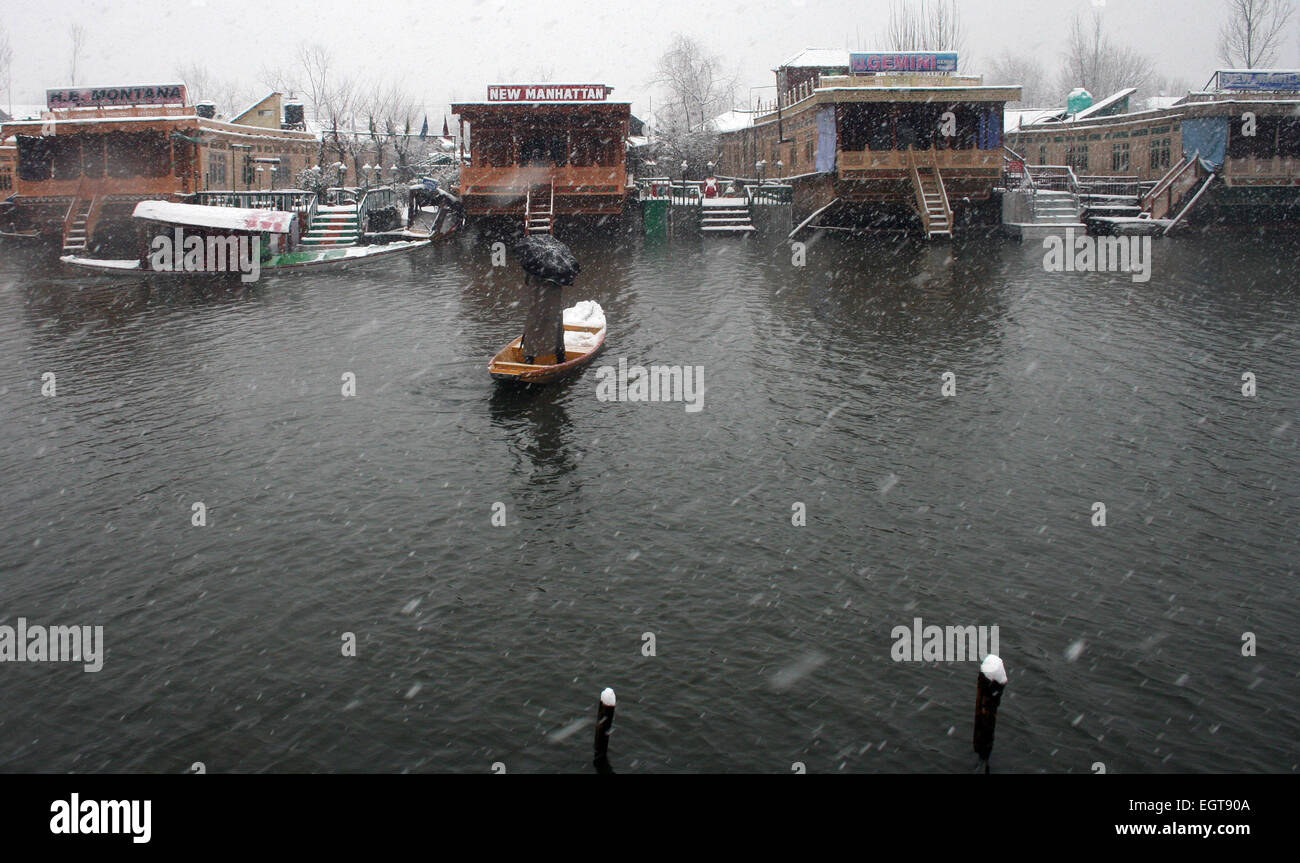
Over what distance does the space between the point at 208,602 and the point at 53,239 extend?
41.8 metres

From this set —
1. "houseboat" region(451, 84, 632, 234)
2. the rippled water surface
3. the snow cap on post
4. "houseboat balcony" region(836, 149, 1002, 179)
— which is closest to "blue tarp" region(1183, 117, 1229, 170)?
"houseboat balcony" region(836, 149, 1002, 179)

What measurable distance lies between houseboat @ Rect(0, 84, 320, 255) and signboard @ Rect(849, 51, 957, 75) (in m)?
29.1

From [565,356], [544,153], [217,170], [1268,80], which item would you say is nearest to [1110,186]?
[1268,80]

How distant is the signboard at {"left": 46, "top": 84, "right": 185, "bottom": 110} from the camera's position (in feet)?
141

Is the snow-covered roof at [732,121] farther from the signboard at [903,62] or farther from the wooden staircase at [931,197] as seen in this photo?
the wooden staircase at [931,197]

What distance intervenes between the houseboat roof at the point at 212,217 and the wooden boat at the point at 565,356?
18.0 m

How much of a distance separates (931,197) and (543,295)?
25701mm

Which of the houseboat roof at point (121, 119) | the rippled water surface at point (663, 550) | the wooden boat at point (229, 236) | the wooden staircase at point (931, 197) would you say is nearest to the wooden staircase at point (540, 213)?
the wooden boat at point (229, 236)

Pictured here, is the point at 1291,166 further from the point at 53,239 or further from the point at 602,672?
the point at 53,239

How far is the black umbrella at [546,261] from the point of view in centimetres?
1889

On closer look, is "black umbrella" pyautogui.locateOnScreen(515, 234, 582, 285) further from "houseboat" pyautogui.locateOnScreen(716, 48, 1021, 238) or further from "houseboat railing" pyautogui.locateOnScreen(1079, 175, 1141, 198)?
"houseboat railing" pyautogui.locateOnScreen(1079, 175, 1141, 198)

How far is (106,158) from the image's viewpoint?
4375cm

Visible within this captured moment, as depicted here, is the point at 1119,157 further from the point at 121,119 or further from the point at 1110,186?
the point at 121,119

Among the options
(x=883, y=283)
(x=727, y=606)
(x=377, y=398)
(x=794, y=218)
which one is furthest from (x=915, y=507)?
(x=794, y=218)
